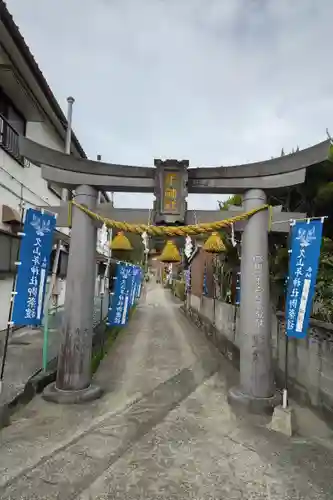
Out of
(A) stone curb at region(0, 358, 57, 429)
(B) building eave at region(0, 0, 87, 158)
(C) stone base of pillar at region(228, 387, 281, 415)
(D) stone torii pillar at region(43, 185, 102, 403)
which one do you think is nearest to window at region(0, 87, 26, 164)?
(B) building eave at region(0, 0, 87, 158)

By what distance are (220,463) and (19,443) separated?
3.19m

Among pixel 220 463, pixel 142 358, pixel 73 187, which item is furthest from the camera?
pixel 142 358

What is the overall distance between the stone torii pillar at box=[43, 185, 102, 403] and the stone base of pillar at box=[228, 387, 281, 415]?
3122 millimetres

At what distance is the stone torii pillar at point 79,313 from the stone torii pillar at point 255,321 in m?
3.38

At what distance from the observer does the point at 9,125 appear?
443 inches

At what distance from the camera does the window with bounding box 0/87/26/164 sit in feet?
35.7

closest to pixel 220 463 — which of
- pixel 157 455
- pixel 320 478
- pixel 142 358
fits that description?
pixel 157 455

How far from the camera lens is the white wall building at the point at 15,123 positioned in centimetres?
955

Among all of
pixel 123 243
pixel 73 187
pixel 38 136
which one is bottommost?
pixel 123 243

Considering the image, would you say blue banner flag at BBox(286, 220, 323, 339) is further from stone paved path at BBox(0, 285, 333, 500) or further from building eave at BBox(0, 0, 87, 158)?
building eave at BBox(0, 0, 87, 158)

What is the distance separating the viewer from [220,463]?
5.00 m

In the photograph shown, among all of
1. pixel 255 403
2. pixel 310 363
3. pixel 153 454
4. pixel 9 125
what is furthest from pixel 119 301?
pixel 153 454

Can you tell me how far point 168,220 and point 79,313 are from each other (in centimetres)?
292

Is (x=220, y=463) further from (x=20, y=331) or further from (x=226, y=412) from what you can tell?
(x=20, y=331)
